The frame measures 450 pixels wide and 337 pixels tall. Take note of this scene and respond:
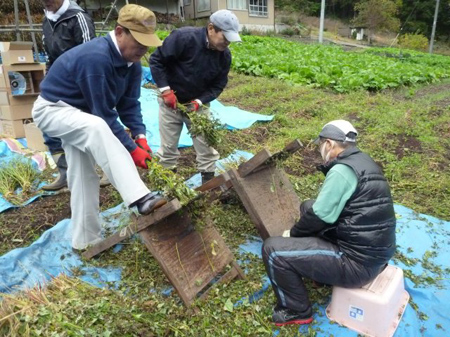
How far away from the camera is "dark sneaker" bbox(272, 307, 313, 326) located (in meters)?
2.57

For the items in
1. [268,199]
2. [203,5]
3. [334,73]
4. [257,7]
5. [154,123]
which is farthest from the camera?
[257,7]

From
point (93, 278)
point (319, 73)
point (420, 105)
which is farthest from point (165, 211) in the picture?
point (319, 73)

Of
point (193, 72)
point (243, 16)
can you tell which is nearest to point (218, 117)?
point (193, 72)

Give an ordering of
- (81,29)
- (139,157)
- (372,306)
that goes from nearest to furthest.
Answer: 1. (372,306)
2. (139,157)
3. (81,29)

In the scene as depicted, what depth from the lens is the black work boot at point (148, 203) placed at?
2.48m

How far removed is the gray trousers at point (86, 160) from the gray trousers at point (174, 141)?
125 cm

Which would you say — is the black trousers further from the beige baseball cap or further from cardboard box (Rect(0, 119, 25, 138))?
cardboard box (Rect(0, 119, 25, 138))

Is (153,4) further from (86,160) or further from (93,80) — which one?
(93,80)

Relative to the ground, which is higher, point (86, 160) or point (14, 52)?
point (14, 52)

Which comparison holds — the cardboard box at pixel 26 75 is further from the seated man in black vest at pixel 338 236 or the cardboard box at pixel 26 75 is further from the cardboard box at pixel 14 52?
the seated man in black vest at pixel 338 236

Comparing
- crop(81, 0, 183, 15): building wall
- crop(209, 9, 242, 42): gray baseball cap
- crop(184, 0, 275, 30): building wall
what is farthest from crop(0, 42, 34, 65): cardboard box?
crop(184, 0, 275, 30): building wall

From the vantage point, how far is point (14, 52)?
540cm

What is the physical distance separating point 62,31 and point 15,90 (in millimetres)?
1877

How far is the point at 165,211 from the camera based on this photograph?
8.05 ft
